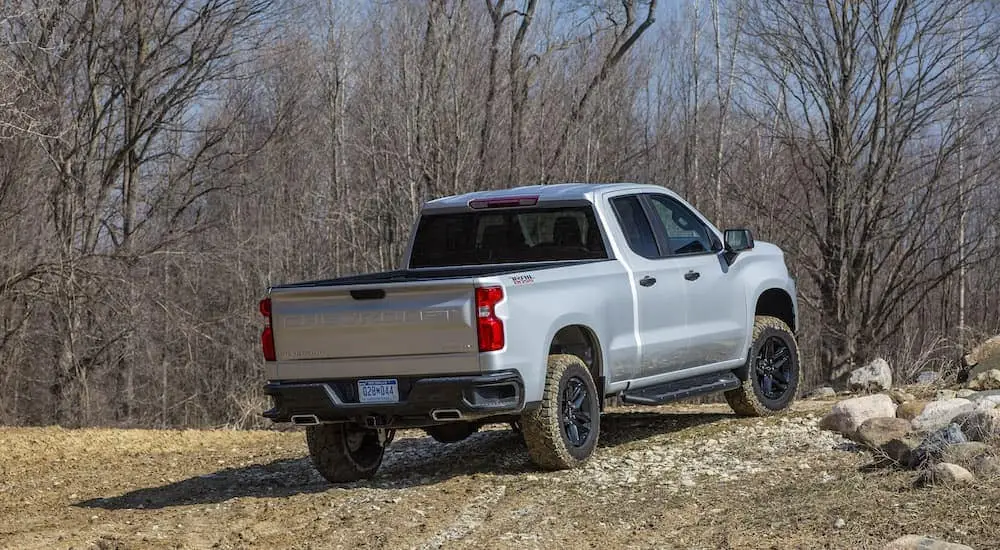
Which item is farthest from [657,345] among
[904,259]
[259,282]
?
[259,282]

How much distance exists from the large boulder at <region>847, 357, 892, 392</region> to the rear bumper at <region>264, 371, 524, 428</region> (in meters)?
7.28

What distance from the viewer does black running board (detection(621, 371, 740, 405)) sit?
9.57 m

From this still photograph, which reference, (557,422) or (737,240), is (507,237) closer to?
(557,422)

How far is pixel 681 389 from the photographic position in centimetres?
993

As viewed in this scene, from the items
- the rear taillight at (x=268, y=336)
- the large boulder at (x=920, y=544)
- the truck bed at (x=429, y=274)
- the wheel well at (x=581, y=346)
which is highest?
the truck bed at (x=429, y=274)

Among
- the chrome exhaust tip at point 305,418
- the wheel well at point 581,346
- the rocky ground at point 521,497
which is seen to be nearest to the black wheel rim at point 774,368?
the rocky ground at point 521,497

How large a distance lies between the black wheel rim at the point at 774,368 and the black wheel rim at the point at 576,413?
2579mm

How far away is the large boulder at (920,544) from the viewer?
239 inches

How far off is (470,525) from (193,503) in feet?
7.83

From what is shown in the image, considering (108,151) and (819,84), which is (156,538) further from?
(108,151)

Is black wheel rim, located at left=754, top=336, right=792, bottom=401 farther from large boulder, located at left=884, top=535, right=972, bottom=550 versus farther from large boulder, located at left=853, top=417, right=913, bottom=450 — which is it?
large boulder, located at left=884, top=535, right=972, bottom=550

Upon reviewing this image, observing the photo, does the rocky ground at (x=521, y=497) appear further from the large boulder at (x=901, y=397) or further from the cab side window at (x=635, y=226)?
the cab side window at (x=635, y=226)

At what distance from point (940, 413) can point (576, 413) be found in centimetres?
278

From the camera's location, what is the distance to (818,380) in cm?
2511
